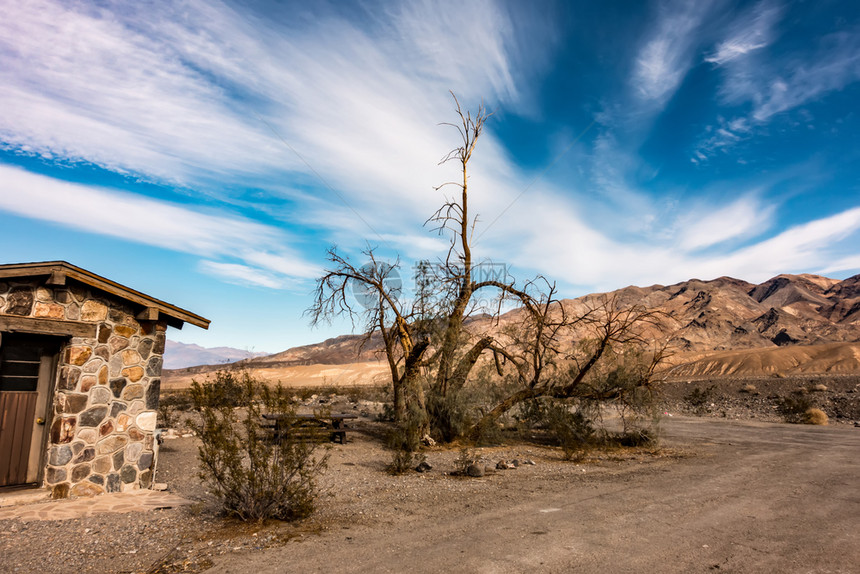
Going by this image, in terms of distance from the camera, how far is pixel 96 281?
7.03 metres

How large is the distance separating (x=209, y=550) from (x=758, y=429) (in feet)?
62.1

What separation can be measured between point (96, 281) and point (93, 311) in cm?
46

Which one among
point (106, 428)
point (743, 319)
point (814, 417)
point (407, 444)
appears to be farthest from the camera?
point (743, 319)

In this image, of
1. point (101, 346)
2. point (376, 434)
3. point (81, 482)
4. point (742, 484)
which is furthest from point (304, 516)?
point (376, 434)

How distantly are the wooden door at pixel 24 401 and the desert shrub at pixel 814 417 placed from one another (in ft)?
81.3

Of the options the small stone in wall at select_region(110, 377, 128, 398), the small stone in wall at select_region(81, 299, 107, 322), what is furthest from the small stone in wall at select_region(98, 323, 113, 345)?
the small stone in wall at select_region(110, 377, 128, 398)

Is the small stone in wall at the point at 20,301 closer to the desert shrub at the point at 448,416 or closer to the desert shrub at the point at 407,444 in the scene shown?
the desert shrub at the point at 407,444

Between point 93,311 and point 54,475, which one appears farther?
point 93,311

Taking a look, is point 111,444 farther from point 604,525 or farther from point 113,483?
point 604,525

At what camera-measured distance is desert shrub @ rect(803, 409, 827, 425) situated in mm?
19891

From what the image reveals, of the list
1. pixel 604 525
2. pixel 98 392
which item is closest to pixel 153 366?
pixel 98 392

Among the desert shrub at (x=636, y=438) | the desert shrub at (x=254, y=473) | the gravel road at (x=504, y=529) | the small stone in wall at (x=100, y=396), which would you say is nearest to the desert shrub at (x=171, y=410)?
the gravel road at (x=504, y=529)

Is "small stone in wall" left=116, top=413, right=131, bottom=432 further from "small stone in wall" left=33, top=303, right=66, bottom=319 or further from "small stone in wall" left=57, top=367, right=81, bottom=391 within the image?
"small stone in wall" left=33, top=303, right=66, bottom=319

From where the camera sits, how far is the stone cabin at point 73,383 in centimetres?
662
